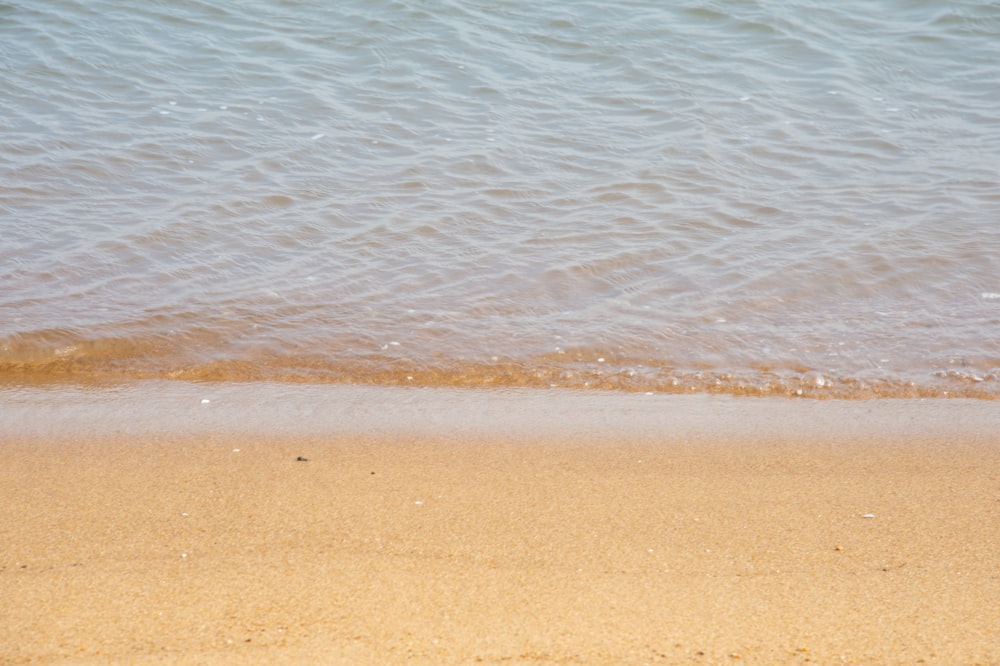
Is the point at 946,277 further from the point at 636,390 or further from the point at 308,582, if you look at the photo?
the point at 308,582

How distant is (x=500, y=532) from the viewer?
310 centimetres

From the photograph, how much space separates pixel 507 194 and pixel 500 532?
4.09 m

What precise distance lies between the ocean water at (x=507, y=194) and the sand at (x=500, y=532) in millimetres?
531

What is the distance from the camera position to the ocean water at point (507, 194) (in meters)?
4.80

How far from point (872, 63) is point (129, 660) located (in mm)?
9214

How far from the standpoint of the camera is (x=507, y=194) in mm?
6910

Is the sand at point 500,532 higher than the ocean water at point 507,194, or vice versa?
the ocean water at point 507,194

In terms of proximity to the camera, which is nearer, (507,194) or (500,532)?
(500,532)

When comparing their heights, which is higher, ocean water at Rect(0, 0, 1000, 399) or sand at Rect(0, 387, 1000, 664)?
ocean water at Rect(0, 0, 1000, 399)

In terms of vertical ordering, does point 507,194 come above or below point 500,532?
above

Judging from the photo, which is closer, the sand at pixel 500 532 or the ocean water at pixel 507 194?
the sand at pixel 500 532

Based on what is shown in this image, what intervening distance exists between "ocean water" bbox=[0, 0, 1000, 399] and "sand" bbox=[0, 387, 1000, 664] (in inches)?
20.9

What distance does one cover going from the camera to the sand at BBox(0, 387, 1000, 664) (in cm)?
255

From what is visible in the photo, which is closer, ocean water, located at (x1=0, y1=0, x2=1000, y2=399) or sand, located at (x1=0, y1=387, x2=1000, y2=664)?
sand, located at (x1=0, y1=387, x2=1000, y2=664)
